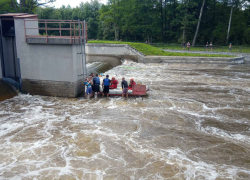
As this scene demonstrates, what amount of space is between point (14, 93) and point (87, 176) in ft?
37.4

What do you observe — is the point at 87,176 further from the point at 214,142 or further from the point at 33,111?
the point at 33,111

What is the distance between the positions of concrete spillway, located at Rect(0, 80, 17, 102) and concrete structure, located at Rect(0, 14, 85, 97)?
77 centimetres

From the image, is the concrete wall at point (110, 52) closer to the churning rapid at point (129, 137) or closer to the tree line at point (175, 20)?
the tree line at point (175, 20)

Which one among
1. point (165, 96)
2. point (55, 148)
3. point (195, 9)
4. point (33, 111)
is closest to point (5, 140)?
point (55, 148)

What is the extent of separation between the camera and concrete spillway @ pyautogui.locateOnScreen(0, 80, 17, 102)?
52.6ft

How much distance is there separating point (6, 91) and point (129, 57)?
22576 mm

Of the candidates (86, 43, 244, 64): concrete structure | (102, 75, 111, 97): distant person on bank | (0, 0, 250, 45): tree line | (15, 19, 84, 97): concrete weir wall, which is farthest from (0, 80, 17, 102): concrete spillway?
(0, 0, 250, 45): tree line

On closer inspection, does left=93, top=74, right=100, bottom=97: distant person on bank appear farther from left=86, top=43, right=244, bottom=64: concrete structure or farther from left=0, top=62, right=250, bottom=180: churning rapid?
Result: left=86, top=43, right=244, bottom=64: concrete structure

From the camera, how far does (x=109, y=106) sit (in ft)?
48.8

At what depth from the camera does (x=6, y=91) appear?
1638 cm

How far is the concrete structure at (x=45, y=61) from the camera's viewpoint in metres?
15.9

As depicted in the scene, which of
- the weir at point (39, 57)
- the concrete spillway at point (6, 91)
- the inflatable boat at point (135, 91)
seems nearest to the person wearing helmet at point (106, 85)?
the inflatable boat at point (135, 91)

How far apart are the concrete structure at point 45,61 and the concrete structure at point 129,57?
18.6 meters

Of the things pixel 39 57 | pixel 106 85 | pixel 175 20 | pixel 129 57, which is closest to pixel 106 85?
pixel 106 85
